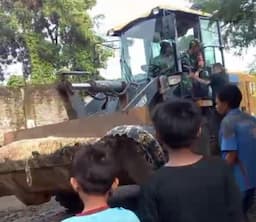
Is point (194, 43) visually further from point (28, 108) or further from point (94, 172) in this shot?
point (28, 108)

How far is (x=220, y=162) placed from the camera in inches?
110

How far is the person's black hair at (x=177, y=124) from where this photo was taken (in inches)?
106

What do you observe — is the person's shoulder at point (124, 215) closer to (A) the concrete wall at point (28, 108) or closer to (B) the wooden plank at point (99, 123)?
(B) the wooden plank at point (99, 123)

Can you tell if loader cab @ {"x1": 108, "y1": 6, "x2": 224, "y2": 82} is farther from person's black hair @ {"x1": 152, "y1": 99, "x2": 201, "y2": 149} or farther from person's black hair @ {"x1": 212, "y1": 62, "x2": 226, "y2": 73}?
person's black hair @ {"x1": 152, "y1": 99, "x2": 201, "y2": 149}

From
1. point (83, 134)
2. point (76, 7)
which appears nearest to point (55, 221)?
point (83, 134)

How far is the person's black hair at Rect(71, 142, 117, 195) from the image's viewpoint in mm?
2447

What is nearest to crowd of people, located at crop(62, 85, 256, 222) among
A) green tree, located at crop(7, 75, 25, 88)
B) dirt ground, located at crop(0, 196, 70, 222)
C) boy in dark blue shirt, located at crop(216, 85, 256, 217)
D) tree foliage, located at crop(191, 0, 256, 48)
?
boy in dark blue shirt, located at crop(216, 85, 256, 217)

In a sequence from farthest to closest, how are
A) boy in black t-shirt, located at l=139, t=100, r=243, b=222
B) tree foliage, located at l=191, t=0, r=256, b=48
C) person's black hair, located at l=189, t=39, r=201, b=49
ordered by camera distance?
person's black hair, located at l=189, t=39, r=201, b=49 → tree foliage, located at l=191, t=0, r=256, b=48 → boy in black t-shirt, located at l=139, t=100, r=243, b=222

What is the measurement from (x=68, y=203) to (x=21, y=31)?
821 inches

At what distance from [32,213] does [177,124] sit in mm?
7155

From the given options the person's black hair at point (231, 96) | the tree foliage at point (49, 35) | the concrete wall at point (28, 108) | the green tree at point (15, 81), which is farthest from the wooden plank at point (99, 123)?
the tree foliage at point (49, 35)

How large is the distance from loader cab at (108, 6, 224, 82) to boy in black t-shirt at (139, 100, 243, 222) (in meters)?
5.81

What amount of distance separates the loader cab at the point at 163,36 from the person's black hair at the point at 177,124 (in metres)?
5.78

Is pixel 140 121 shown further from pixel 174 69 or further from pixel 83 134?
pixel 174 69
